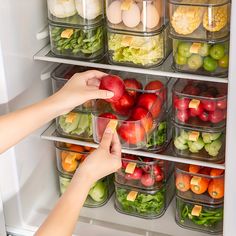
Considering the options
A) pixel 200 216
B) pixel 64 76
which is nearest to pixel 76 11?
pixel 64 76

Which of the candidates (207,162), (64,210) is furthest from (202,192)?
(64,210)

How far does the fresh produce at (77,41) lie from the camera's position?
2328 mm

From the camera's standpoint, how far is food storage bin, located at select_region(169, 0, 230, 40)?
6.80 feet

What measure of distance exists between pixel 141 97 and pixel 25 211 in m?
0.64

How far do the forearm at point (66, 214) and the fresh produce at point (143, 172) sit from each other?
0.63 m

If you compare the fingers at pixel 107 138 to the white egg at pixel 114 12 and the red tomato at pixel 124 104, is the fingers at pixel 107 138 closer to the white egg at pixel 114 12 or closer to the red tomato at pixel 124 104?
the red tomato at pixel 124 104

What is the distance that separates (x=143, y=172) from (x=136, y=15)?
61 cm

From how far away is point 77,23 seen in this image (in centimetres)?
231

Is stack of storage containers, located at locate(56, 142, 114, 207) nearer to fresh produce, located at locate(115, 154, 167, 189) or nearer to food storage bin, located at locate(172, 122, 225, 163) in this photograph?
fresh produce, located at locate(115, 154, 167, 189)

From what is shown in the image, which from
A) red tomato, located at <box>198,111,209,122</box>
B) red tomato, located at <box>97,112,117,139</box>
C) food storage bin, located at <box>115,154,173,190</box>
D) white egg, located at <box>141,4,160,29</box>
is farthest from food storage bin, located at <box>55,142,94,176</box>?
white egg, located at <box>141,4,160,29</box>

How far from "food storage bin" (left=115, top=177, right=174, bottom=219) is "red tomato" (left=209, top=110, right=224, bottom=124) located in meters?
0.41

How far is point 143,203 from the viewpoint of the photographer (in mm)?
2559

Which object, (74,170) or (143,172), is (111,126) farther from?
(74,170)

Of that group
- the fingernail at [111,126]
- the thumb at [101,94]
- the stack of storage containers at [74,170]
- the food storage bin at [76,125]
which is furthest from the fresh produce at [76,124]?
the thumb at [101,94]
